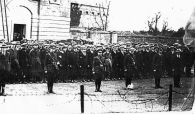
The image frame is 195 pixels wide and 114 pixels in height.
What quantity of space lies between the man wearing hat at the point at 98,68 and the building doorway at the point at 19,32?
109cm

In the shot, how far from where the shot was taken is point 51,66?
3.52 metres

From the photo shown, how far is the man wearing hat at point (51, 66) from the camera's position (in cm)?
344

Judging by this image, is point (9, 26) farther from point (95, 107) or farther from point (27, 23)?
point (95, 107)

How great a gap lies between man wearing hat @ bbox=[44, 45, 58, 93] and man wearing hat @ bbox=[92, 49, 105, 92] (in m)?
0.57

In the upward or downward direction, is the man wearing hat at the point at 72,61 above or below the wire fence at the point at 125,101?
above

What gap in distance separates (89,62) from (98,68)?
16 centimetres

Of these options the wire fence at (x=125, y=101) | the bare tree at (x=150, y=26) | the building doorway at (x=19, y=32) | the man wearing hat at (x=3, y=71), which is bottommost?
the wire fence at (x=125, y=101)

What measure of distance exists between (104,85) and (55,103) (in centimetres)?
75

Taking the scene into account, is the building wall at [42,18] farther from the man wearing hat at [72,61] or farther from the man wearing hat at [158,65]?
the man wearing hat at [158,65]

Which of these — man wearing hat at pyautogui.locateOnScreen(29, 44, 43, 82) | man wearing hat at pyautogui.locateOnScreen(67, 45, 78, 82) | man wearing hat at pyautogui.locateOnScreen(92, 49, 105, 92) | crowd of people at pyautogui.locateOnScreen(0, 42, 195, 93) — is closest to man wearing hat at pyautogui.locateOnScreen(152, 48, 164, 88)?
crowd of people at pyautogui.locateOnScreen(0, 42, 195, 93)

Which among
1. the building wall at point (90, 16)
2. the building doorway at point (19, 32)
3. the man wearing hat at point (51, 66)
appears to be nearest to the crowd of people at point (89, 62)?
the man wearing hat at point (51, 66)

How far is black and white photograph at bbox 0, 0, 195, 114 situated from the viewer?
3.27 meters

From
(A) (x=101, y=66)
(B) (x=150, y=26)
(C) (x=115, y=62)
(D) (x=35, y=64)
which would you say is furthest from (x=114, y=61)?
(D) (x=35, y=64)

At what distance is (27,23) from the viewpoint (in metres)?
3.23
